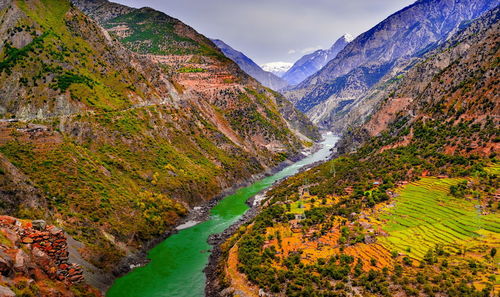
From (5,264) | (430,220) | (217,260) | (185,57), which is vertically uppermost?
(185,57)

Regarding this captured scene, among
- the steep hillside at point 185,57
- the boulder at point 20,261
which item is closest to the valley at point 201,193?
the boulder at point 20,261

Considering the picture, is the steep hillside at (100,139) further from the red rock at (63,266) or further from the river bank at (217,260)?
the river bank at (217,260)

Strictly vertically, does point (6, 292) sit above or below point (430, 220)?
above

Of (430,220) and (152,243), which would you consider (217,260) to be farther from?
(430,220)

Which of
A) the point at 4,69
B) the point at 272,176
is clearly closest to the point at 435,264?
the point at 272,176

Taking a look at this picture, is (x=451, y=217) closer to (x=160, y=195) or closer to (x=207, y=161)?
(x=160, y=195)

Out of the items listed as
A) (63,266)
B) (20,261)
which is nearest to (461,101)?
(63,266)
